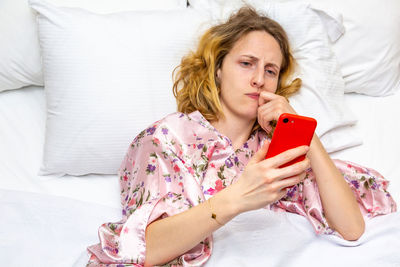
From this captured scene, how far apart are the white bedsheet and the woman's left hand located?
26 centimetres

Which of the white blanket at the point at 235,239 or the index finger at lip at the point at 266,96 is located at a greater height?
the index finger at lip at the point at 266,96

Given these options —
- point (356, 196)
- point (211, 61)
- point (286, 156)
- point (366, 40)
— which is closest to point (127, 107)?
point (211, 61)

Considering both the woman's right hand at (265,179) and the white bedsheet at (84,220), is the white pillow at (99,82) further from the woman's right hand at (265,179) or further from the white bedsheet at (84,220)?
the woman's right hand at (265,179)

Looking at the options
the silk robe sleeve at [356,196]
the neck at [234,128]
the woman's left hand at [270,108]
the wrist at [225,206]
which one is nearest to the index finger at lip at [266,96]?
the woman's left hand at [270,108]

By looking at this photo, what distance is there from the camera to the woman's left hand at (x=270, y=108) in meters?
1.26

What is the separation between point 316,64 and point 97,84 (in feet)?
2.56

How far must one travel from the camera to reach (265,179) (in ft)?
3.12

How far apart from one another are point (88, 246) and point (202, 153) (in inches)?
15.8

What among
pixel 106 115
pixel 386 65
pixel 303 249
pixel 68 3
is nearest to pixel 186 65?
pixel 106 115

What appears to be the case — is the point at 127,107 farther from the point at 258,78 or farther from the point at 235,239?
the point at 235,239

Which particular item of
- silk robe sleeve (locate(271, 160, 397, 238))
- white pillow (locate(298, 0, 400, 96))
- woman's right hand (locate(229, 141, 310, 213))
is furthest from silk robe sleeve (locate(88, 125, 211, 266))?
white pillow (locate(298, 0, 400, 96))

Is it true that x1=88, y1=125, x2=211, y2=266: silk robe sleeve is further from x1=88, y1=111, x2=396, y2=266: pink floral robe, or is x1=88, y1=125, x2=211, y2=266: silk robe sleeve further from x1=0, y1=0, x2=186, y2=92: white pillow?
x1=0, y1=0, x2=186, y2=92: white pillow

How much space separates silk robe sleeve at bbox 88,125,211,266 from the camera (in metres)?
1.10

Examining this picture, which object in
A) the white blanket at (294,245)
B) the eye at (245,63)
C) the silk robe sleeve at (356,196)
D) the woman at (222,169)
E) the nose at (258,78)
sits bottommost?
the white blanket at (294,245)
